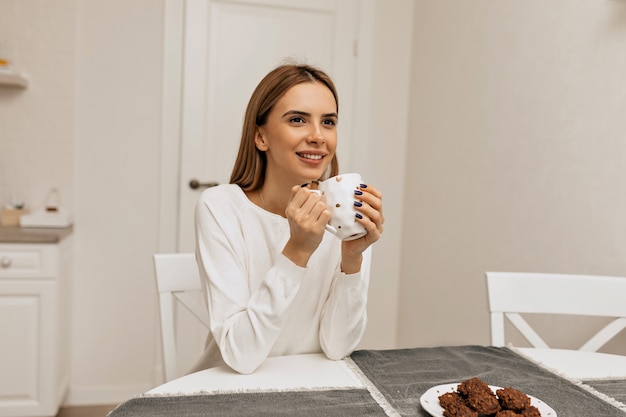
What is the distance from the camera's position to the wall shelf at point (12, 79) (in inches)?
108

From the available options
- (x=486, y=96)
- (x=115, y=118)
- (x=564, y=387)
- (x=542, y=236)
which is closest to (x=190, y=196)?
(x=115, y=118)

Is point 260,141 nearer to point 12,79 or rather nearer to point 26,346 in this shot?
point 26,346

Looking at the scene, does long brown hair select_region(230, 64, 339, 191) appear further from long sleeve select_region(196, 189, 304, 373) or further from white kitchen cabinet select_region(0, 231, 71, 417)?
white kitchen cabinet select_region(0, 231, 71, 417)

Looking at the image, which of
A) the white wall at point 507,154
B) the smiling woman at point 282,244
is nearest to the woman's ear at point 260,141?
the smiling woman at point 282,244

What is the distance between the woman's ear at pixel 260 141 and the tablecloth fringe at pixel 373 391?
1.80ft

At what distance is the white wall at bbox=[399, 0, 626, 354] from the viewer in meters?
1.83

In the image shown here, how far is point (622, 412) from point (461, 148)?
187cm

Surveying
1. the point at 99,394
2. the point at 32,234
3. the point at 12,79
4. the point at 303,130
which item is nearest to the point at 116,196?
the point at 32,234

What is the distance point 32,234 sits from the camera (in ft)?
8.64

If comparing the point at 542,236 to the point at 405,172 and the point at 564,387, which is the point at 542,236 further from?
the point at 405,172

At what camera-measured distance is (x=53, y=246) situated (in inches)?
102

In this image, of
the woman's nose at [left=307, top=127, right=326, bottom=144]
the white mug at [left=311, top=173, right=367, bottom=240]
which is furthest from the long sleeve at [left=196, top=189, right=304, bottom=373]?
the woman's nose at [left=307, top=127, right=326, bottom=144]

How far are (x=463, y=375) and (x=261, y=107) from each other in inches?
28.8

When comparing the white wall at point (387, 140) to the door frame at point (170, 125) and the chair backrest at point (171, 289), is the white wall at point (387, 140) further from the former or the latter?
the chair backrest at point (171, 289)
